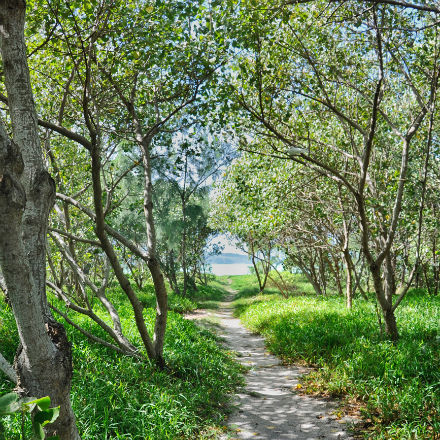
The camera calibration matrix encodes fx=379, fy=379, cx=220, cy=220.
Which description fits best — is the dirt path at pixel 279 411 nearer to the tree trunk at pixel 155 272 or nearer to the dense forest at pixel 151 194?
the dense forest at pixel 151 194

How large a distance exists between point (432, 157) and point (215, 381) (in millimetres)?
9047

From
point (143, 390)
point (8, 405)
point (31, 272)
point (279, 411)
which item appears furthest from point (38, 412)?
point (279, 411)

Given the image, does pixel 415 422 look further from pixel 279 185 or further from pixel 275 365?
pixel 279 185

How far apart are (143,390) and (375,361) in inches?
139

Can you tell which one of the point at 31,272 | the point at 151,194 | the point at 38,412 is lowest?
the point at 38,412

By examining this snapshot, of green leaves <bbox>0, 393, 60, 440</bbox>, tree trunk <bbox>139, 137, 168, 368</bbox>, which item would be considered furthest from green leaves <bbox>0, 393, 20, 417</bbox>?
tree trunk <bbox>139, 137, 168, 368</bbox>

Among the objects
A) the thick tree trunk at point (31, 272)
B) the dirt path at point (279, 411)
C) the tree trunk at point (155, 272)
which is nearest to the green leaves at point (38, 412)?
the thick tree trunk at point (31, 272)

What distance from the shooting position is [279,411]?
206 inches

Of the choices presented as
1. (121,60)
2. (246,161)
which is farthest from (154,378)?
(246,161)

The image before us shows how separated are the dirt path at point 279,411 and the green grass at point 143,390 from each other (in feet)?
0.91

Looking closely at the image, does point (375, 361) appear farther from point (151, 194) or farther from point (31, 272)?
point (31, 272)

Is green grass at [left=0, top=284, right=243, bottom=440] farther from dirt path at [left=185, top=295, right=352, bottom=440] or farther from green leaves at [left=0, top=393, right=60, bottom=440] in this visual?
green leaves at [left=0, top=393, right=60, bottom=440]

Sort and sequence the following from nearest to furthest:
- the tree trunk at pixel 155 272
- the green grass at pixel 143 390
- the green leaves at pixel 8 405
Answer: the green leaves at pixel 8 405, the green grass at pixel 143 390, the tree trunk at pixel 155 272

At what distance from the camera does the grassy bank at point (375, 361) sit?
14.4 ft
